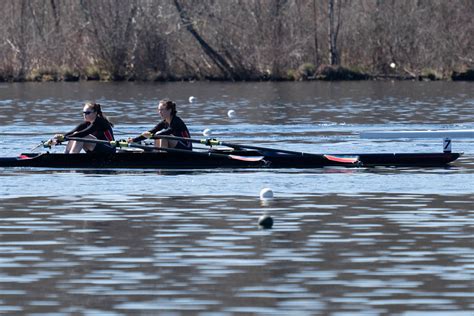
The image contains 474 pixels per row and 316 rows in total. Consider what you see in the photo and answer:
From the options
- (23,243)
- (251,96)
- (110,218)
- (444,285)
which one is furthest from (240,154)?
(251,96)

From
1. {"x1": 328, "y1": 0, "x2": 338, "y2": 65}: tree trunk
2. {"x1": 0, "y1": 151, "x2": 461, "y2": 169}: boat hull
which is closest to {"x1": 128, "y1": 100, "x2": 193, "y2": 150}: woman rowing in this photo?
{"x1": 0, "y1": 151, "x2": 461, "y2": 169}: boat hull

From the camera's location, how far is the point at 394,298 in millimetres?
10602

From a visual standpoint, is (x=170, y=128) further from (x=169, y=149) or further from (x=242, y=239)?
(x=242, y=239)

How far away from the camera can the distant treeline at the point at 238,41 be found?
57.8m

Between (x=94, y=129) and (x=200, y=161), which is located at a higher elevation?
(x=94, y=129)

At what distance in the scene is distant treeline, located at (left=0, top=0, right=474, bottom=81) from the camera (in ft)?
190

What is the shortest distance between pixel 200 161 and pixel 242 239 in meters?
7.37

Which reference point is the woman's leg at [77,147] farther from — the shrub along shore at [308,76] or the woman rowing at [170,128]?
the shrub along shore at [308,76]

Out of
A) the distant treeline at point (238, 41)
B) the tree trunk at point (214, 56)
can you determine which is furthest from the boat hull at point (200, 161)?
the tree trunk at point (214, 56)

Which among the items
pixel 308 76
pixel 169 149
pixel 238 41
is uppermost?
pixel 238 41

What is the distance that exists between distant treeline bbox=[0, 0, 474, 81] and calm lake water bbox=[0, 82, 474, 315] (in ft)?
102

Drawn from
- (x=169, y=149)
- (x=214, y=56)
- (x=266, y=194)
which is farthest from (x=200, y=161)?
(x=214, y=56)

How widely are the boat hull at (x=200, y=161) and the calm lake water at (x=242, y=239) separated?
144 mm

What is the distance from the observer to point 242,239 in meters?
13.7
